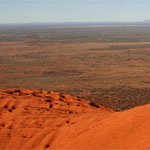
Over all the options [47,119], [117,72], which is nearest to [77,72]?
[117,72]

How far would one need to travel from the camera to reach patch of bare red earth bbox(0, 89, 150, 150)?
6.78 metres

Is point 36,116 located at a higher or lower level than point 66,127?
lower

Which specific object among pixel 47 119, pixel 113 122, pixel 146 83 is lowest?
pixel 146 83

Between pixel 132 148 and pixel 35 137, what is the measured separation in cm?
338

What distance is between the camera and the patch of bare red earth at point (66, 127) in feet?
22.2

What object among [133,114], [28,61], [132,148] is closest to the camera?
[132,148]

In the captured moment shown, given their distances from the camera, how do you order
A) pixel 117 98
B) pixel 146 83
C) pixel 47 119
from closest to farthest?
pixel 47 119
pixel 117 98
pixel 146 83

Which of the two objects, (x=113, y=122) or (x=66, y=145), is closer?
(x=66, y=145)

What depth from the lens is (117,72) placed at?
115 feet

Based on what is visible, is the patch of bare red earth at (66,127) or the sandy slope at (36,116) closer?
the patch of bare red earth at (66,127)

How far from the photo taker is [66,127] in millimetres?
8680

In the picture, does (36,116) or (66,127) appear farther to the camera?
(36,116)

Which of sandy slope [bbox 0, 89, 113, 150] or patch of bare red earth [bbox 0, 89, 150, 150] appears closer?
patch of bare red earth [bbox 0, 89, 150, 150]

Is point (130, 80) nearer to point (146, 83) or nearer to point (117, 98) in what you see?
point (146, 83)
